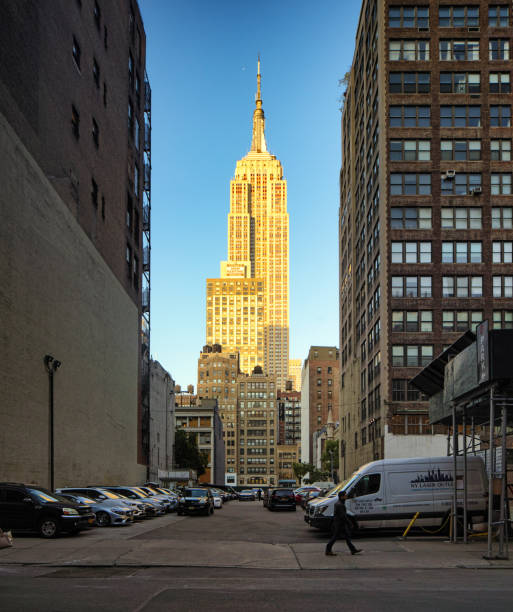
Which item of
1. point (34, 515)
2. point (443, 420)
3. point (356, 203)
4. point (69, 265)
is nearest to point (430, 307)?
point (356, 203)

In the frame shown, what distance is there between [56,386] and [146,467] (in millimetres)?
28082

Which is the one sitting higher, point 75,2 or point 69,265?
point 75,2

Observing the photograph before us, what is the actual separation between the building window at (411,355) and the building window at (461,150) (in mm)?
16329

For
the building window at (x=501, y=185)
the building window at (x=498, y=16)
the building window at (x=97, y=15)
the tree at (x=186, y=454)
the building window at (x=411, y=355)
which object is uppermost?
the building window at (x=498, y=16)

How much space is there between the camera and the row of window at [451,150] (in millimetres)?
64250

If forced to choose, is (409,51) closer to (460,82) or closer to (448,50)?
(448,50)

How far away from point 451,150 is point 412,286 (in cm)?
1226

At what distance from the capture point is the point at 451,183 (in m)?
64.3

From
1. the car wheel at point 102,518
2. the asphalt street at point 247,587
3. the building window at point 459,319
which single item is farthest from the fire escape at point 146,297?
the asphalt street at point 247,587

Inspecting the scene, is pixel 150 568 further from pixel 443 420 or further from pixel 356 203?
pixel 356 203

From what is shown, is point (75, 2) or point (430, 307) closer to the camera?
point (75, 2)

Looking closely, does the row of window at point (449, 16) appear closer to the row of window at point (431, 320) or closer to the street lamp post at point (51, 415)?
the row of window at point (431, 320)

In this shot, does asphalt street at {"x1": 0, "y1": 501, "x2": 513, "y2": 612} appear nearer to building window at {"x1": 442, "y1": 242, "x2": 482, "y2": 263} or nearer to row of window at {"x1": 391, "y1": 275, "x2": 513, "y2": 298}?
row of window at {"x1": 391, "y1": 275, "x2": 513, "y2": 298}

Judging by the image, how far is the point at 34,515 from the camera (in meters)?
21.7
